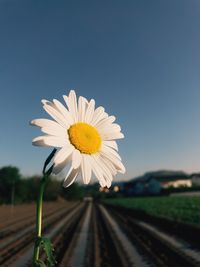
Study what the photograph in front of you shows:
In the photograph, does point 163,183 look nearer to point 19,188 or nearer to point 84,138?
point 19,188

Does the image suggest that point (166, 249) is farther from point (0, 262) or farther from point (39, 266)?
point (39, 266)

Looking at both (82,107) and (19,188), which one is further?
(19,188)

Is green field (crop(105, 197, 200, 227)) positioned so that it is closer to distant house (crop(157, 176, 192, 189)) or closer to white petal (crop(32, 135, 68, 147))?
white petal (crop(32, 135, 68, 147))

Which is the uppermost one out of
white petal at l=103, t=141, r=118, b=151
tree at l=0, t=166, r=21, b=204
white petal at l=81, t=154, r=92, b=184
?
tree at l=0, t=166, r=21, b=204

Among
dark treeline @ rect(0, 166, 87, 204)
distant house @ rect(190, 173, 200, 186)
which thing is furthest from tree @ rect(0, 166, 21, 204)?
distant house @ rect(190, 173, 200, 186)

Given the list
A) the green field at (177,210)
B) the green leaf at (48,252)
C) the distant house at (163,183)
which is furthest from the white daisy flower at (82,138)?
the distant house at (163,183)

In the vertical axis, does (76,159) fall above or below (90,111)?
below

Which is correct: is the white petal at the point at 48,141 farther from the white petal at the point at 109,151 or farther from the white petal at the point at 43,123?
the white petal at the point at 109,151

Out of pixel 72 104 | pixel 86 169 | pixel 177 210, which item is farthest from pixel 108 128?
pixel 177 210
